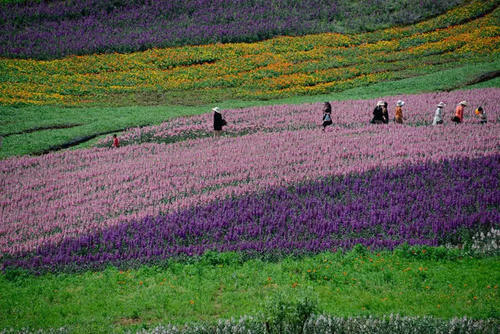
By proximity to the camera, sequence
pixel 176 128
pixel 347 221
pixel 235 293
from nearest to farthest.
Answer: pixel 235 293, pixel 347 221, pixel 176 128

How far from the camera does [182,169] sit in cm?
1916

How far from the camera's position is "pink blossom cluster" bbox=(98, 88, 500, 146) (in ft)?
81.4

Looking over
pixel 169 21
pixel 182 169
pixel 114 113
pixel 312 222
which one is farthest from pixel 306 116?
pixel 169 21

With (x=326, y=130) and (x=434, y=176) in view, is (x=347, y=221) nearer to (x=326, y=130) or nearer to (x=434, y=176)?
(x=434, y=176)

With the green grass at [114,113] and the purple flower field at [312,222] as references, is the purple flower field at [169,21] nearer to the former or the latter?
the green grass at [114,113]

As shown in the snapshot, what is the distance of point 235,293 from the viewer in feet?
36.4

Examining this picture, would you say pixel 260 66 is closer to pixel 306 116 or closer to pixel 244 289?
pixel 306 116

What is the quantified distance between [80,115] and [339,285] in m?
23.5

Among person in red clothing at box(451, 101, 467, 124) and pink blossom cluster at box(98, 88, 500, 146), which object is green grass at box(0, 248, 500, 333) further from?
pink blossom cluster at box(98, 88, 500, 146)

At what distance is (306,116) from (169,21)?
89.2ft

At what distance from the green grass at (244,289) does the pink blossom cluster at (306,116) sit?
12614 millimetres

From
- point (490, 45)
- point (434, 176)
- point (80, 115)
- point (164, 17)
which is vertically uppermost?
point (164, 17)

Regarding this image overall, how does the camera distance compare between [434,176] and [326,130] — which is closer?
[434,176]

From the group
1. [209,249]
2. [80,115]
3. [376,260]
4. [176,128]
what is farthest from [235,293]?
[80,115]
